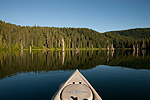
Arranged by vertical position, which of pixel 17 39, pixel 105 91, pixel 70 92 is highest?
pixel 17 39

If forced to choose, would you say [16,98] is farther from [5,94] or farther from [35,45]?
[35,45]

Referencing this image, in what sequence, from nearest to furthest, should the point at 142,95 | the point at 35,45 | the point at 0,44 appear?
the point at 142,95 < the point at 0,44 < the point at 35,45

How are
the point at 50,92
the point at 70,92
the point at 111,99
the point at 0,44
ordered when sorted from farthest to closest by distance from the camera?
the point at 0,44
the point at 50,92
the point at 111,99
the point at 70,92

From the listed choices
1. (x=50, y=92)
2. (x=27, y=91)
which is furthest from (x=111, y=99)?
(x=27, y=91)

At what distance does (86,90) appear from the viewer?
5.40m

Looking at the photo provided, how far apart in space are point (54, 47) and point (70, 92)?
114891mm

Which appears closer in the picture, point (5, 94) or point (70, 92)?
point (70, 92)

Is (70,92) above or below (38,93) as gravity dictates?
above

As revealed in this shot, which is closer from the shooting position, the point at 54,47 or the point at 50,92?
the point at 50,92

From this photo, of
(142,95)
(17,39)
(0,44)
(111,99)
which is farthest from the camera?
(17,39)

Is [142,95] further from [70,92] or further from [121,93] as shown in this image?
[70,92]

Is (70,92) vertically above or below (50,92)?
above

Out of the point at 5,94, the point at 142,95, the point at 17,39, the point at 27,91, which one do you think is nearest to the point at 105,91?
the point at 142,95

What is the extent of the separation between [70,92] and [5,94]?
5032 millimetres
